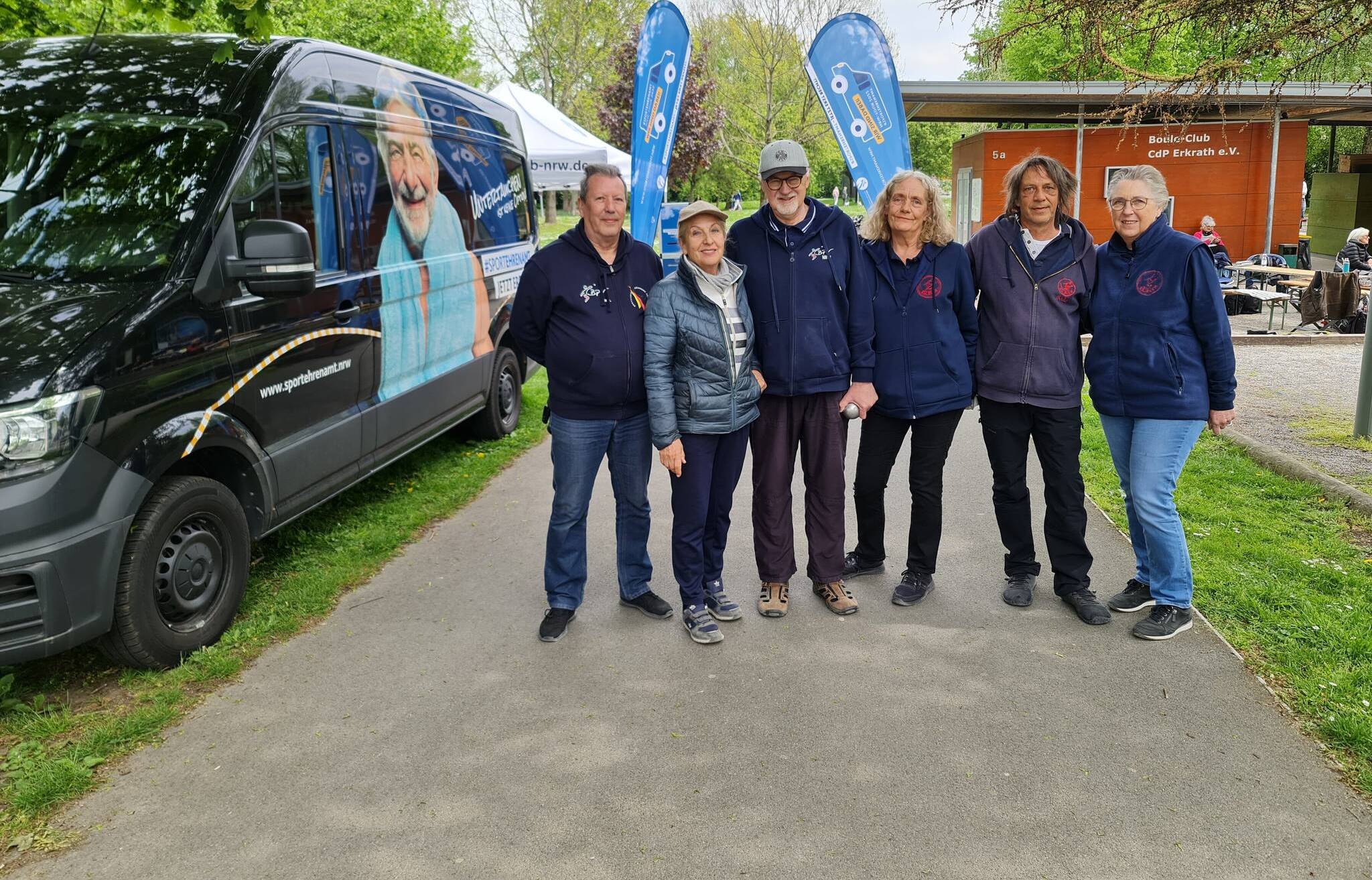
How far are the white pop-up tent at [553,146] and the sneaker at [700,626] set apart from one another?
12.6 m

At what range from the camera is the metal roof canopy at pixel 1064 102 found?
55.0ft

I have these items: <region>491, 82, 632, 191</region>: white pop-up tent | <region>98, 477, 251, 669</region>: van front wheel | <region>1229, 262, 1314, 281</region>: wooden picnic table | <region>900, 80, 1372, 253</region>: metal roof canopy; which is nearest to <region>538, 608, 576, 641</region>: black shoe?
<region>98, 477, 251, 669</region>: van front wheel

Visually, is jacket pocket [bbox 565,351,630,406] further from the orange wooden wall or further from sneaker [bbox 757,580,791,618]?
the orange wooden wall

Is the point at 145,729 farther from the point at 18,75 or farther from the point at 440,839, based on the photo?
the point at 18,75

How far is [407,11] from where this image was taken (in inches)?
939

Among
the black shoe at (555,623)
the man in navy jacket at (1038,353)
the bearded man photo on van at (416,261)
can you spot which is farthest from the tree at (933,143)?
the black shoe at (555,623)

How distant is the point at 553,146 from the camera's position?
57.5ft

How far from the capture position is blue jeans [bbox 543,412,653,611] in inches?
171

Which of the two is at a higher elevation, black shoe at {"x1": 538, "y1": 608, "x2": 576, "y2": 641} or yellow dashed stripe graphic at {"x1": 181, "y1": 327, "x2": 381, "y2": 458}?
yellow dashed stripe graphic at {"x1": 181, "y1": 327, "x2": 381, "y2": 458}

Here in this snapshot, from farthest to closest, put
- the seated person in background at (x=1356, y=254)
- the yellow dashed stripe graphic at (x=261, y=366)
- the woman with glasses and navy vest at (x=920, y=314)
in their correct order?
the seated person in background at (x=1356, y=254) < the woman with glasses and navy vest at (x=920, y=314) < the yellow dashed stripe graphic at (x=261, y=366)

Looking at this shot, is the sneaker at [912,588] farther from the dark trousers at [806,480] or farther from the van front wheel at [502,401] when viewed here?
the van front wheel at [502,401]

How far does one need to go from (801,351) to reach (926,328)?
0.60 m

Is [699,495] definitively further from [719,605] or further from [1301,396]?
[1301,396]

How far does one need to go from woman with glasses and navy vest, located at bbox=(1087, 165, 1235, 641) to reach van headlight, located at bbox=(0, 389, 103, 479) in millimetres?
3908
